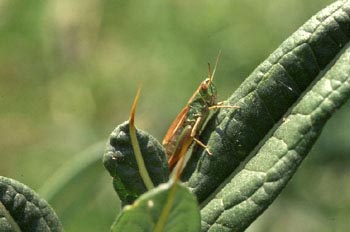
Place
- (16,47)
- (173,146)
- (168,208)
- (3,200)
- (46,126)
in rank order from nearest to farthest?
(168,208)
(3,200)
(173,146)
(46,126)
(16,47)

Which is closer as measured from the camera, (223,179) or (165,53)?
(223,179)

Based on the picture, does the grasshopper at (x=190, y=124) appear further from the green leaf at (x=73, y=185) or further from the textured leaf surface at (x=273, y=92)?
the green leaf at (x=73, y=185)

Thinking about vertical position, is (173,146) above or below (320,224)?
above

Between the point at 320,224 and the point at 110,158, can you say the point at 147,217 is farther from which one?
the point at 320,224

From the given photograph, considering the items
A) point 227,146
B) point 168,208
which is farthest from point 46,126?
point 168,208

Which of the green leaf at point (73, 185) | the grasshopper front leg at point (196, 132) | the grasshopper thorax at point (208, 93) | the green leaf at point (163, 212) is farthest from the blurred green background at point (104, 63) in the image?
the green leaf at point (163, 212)

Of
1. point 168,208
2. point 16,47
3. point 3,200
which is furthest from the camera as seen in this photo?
point 16,47

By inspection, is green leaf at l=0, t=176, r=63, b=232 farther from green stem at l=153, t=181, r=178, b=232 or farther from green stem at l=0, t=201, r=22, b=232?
green stem at l=153, t=181, r=178, b=232
